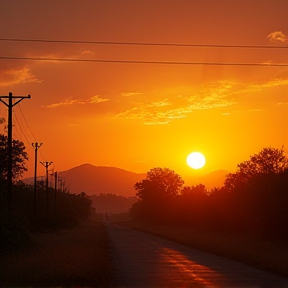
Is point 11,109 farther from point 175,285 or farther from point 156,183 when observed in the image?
point 156,183

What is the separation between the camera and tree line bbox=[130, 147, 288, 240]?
4778cm

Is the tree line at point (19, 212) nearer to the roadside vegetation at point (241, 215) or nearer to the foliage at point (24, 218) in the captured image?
the foliage at point (24, 218)

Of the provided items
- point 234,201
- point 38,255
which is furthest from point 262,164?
A: point 38,255

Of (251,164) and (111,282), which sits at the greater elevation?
(251,164)

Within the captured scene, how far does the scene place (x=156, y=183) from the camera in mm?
147125

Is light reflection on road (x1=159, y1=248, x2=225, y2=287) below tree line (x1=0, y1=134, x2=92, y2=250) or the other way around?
below

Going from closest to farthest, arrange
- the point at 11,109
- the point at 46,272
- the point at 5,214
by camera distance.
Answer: the point at 46,272
the point at 5,214
the point at 11,109

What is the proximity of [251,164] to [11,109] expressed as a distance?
46.7 meters

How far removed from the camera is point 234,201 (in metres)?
59.3

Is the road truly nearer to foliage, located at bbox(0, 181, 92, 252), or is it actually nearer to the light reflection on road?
the light reflection on road

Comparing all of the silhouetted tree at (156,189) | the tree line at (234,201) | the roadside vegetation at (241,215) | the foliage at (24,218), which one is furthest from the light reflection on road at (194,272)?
the silhouetted tree at (156,189)

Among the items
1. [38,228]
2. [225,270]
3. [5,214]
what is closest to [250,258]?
[225,270]

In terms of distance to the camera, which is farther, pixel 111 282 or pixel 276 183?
pixel 276 183

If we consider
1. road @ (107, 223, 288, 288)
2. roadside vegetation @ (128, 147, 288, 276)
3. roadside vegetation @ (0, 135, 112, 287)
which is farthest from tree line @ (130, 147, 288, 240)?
road @ (107, 223, 288, 288)
